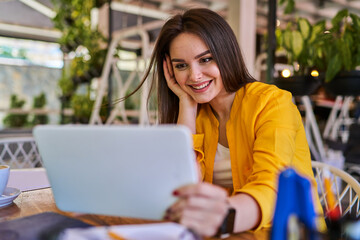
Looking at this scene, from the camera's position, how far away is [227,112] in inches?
54.5

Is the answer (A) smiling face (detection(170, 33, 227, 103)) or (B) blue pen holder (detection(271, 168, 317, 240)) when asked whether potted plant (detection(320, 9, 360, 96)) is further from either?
(B) blue pen holder (detection(271, 168, 317, 240))

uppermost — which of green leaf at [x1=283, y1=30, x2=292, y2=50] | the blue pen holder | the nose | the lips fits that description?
green leaf at [x1=283, y1=30, x2=292, y2=50]

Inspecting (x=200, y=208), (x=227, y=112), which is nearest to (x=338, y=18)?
(x=227, y=112)

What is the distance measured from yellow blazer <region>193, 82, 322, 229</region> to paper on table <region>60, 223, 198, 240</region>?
0.95 ft

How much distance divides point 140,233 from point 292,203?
0.24 m

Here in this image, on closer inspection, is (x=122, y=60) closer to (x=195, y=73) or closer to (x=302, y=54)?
(x=302, y=54)

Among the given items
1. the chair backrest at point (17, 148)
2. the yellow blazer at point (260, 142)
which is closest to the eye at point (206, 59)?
the yellow blazer at point (260, 142)

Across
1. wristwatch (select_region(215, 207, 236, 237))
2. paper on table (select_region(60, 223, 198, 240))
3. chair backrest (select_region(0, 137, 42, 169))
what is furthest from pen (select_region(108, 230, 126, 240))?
chair backrest (select_region(0, 137, 42, 169))

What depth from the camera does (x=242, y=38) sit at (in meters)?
3.43

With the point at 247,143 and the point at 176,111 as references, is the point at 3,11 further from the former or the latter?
the point at 247,143

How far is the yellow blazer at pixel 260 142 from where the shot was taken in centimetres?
86

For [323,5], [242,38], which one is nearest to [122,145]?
[242,38]

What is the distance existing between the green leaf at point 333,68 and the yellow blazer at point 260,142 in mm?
938

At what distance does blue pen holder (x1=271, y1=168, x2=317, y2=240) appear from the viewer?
428mm
